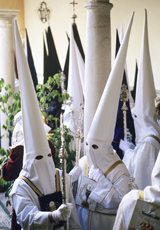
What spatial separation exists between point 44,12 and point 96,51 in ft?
16.3

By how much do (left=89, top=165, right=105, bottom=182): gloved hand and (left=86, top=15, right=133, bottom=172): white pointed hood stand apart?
0.04m

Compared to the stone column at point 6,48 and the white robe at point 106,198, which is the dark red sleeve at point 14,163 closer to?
the white robe at point 106,198

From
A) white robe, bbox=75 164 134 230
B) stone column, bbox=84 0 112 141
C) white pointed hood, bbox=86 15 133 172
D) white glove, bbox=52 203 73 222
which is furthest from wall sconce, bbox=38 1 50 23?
white glove, bbox=52 203 73 222

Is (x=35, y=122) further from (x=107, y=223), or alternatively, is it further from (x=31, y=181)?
(x=107, y=223)

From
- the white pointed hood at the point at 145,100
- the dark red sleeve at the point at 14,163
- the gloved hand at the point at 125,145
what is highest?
the white pointed hood at the point at 145,100

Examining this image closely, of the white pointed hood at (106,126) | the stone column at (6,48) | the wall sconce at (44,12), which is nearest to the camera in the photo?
the white pointed hood at (106,126)

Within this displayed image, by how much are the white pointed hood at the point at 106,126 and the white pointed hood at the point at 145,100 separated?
2.16ft

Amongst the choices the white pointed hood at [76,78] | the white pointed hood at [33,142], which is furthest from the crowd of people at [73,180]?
the white pointed hood at [76,78]

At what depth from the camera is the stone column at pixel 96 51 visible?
3545 millimetres

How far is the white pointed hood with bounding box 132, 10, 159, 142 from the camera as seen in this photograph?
3.55m

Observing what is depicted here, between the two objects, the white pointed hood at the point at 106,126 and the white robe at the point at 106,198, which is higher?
the white pointed hood at the point at 106,126

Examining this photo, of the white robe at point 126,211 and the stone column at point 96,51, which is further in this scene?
the stone column at point 96,51

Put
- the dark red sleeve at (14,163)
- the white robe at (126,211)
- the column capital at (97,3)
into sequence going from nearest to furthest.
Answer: the white robe at (126,211) → the dark red sleeve at (14,163) → the column capital at (97,3)

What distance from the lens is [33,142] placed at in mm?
2676
